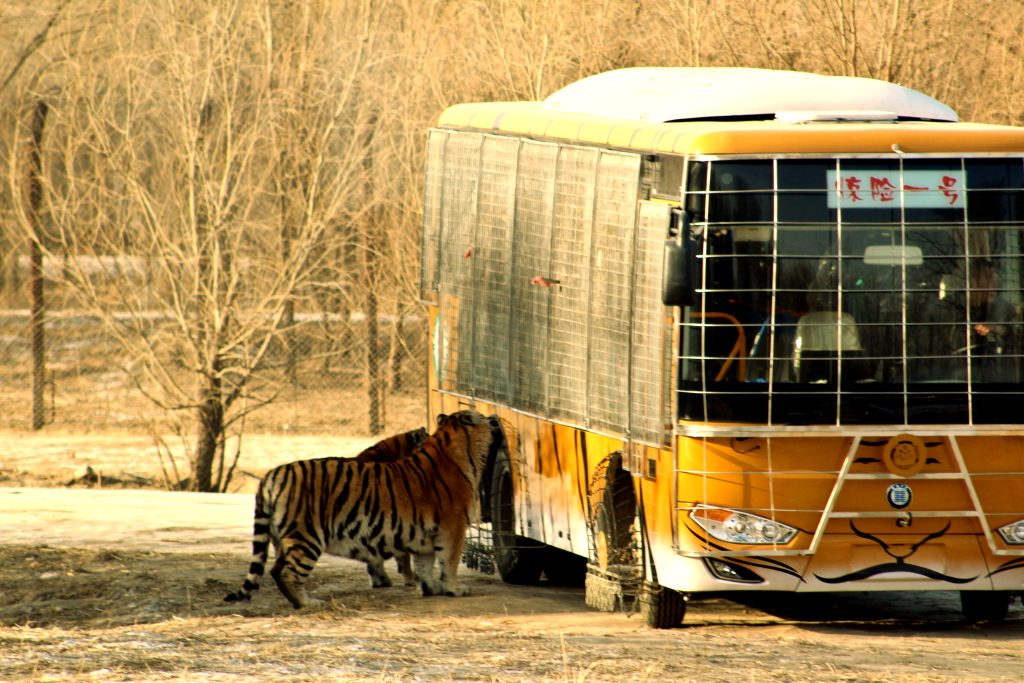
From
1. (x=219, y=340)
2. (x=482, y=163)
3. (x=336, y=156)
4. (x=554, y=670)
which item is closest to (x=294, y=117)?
(x=336, y=156)

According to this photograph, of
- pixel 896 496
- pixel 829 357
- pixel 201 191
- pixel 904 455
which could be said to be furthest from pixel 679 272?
pixel 201 191

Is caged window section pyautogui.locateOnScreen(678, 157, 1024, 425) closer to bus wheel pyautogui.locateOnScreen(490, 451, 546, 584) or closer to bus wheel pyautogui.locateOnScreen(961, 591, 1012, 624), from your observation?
bus wheel pyautogui.locateOnScreen(961, 591, 1012, 624)

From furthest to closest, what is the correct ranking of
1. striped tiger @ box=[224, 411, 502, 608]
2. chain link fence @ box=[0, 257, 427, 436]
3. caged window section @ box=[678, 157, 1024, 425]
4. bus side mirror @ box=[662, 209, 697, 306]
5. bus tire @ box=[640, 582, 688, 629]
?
chain link fence @ box=[0, 257, 427, 436] → striped tiger @ box=[224, 411, 502, 608] → bus tire @ box=[640, 582, 688, 629] → caged window section @ box=[678, 157, 1024, 425] → bus side mirror @ box=[662, 209, 697, 306]

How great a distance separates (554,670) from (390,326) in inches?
485

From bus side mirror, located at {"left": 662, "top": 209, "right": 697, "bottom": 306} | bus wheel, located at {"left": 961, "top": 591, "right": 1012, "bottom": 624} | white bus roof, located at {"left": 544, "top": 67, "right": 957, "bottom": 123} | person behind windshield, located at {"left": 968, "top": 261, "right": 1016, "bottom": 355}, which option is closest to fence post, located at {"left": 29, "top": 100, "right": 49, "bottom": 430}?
white bus roof, located at {"left": 544, "top": 67, "right": 957, "bottom": 123}

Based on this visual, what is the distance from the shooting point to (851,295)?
9.12m

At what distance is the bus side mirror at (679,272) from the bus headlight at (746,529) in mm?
1219

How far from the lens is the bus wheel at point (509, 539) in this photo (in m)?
12.1

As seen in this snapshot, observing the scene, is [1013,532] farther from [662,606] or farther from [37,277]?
[37,277]

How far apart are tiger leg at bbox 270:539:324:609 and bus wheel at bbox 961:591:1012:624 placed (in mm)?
4051

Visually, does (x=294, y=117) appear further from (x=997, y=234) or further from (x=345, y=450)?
(x=997, y=234)

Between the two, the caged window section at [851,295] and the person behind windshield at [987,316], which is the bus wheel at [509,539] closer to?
the caged window section at [851,295]

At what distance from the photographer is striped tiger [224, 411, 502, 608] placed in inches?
430

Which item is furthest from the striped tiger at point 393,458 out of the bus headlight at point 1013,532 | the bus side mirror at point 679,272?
the bus headlight at point 1013,532
